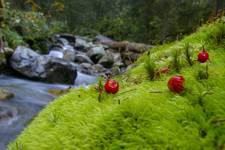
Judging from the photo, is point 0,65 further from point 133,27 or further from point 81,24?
point 81,24

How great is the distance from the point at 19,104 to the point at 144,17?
2327 centimetres

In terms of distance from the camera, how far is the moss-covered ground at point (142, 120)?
6.35 ft

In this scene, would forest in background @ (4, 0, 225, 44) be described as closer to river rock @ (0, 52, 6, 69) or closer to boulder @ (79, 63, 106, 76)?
river rock @ (0, 52, 6, 69)

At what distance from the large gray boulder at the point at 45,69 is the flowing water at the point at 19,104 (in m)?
0.44

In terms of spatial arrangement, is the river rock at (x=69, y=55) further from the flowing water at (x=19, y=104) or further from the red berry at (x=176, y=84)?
the red berry at (x=176, y=84)

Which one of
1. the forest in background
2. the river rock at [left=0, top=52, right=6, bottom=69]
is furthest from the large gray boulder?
the forest in background

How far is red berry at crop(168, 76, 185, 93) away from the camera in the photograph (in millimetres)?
2238

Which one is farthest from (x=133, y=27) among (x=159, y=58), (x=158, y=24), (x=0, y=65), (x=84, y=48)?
(x=159, y=58)

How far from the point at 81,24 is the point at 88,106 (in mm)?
48701

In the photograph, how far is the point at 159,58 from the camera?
3.42 metres

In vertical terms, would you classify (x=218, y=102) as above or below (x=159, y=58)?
below

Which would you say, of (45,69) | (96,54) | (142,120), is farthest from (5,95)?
(96,54)

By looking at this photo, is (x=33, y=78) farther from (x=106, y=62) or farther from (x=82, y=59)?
(x=82, y=59)

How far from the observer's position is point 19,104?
9625mm
